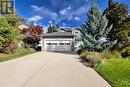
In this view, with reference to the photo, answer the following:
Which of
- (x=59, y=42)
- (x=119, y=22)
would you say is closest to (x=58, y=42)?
(x=59, y=42)

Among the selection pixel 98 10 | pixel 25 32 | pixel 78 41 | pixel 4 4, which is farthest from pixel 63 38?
pixel 98 10

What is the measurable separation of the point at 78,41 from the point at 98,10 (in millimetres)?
18481

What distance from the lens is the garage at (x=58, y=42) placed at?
4375 centimetres

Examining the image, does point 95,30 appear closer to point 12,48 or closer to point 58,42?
point 12,48

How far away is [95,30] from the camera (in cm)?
2733

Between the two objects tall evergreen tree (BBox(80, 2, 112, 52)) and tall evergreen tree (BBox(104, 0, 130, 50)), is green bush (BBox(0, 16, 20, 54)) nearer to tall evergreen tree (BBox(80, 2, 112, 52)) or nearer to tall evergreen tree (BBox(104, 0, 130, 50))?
tall evergreen tree (BBox(80, 2, 112, 52))

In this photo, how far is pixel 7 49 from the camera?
29.6m

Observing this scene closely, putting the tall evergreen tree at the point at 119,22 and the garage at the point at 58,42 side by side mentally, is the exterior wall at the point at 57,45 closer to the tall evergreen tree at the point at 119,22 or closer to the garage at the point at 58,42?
the garage at the point at 58,42

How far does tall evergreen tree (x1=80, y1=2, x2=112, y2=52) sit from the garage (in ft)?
52.5

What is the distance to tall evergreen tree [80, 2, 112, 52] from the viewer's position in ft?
88.1

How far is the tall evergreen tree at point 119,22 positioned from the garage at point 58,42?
1337 cm

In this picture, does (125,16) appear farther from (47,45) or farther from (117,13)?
(47,45)

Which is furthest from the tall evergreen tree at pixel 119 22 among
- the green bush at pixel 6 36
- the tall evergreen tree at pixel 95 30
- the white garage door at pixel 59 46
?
the green bush at pixel 6 36

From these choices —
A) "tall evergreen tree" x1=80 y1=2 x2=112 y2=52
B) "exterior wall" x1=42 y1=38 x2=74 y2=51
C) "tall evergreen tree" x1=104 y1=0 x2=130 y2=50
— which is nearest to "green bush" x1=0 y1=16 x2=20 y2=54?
"tall evergreen tree" x1=80 y1=2 x2=112 y2=52
